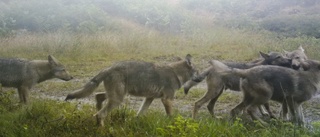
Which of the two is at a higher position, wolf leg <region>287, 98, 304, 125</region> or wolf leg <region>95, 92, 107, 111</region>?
wolf leg <region>95, 92, 107, 111</region>

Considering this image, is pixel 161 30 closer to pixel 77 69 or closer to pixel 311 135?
pixel 77 69

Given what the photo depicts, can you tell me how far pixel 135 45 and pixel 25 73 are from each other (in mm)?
10086

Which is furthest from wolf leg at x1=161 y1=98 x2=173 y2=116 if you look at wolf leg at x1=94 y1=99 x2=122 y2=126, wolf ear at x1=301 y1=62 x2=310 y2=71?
wolf ear at x1=301 y1=62 x2=310 y2=71

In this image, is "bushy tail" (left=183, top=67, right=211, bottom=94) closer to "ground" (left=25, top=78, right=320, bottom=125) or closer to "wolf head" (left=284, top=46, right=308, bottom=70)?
"ground" (left=25, top=78, right=320, bottom=125)

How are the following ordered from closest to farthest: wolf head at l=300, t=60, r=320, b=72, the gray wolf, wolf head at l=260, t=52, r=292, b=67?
the gray wolf
wolf head at l=300, t=60, r=320, b=72
wolf head at l=260, t=52, r=292, b=67

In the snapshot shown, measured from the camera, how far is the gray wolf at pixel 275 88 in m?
6.52

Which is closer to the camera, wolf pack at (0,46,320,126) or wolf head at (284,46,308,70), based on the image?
wolf pack at (0,46,320,126)

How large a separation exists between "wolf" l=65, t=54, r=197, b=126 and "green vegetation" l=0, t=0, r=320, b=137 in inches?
10.1

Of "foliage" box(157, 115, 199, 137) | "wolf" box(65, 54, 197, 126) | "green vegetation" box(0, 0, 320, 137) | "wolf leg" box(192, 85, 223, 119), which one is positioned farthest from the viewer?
"wolf leg" box(192, 85, 223, 119)

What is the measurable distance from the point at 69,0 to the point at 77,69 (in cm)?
1870

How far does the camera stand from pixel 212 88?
23.6 feet

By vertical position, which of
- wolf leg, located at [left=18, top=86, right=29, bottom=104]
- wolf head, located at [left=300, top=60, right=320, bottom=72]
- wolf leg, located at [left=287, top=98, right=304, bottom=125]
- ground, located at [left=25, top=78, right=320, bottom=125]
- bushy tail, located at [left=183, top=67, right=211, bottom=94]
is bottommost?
ground, located at [left=25, top=78, right=320, bottom=125]

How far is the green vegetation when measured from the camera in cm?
582

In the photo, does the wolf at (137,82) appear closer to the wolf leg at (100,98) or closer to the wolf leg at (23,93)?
the wolf leg at (100,98)
